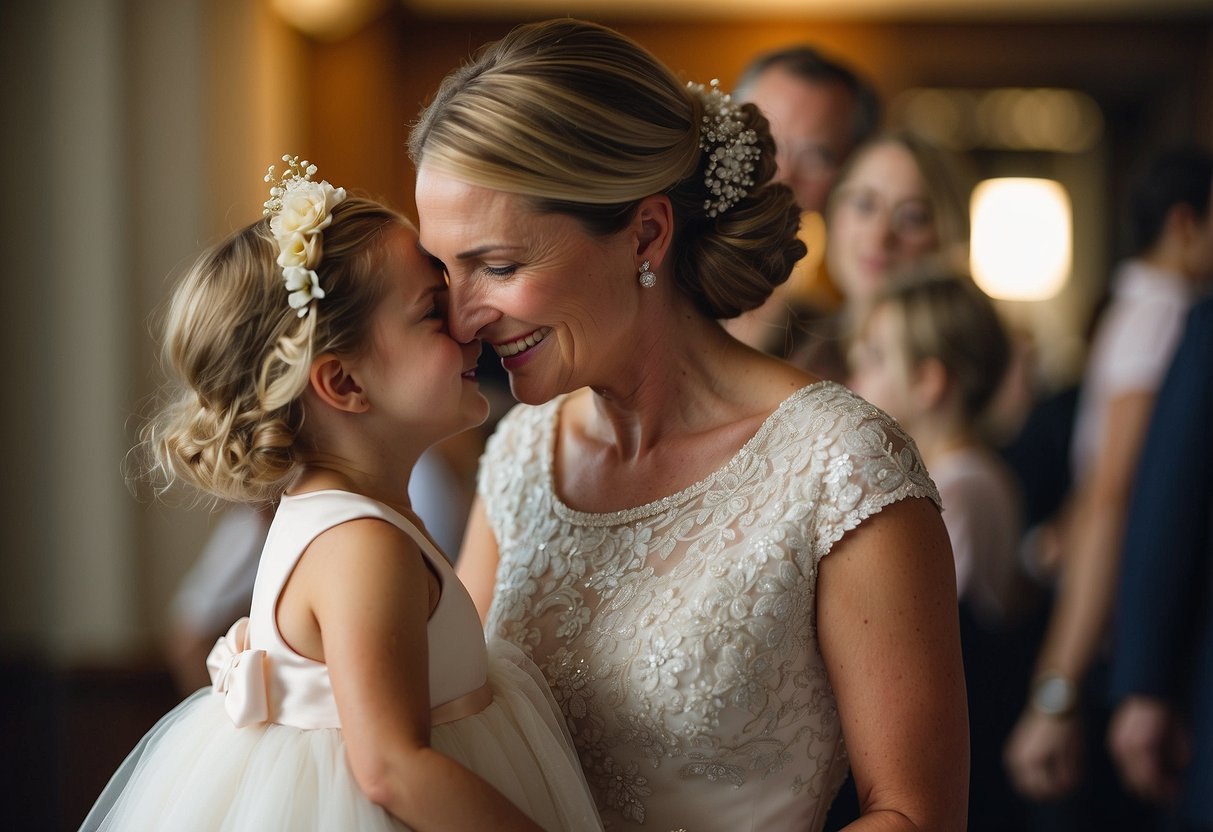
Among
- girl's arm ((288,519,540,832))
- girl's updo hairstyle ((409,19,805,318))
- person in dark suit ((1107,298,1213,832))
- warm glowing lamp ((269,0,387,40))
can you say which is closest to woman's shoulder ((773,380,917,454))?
girl's updo hairstyle ((409,19,805,318))

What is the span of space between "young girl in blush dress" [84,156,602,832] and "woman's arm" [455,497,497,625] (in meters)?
0.26

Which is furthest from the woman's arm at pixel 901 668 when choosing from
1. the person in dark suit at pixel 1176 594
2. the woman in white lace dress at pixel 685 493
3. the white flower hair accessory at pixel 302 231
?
the person in dark suit at pixel 1176 594

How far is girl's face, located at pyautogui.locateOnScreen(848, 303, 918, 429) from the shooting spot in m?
3.26

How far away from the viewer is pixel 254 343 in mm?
1630

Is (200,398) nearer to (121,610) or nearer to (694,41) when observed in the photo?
(121,610)

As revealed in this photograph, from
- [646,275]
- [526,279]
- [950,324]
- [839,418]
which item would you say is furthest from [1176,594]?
[526,279]

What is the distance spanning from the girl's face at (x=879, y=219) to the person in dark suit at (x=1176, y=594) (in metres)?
0.73

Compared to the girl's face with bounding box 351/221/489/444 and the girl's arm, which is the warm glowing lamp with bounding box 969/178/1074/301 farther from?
the girl's arm

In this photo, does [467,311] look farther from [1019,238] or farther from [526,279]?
[1019,238]

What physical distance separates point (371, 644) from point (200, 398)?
461mm

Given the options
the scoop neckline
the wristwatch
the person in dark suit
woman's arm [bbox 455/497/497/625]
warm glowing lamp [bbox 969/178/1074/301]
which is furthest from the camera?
warm glowing lamp [bbox 969/178/1074/301]

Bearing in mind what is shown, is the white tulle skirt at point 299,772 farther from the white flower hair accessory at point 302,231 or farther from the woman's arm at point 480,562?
the white flower hair accessory at point 302,231

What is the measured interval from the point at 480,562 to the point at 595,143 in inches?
29.2

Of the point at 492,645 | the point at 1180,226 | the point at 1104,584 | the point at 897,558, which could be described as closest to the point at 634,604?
the point at 492,645
